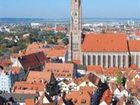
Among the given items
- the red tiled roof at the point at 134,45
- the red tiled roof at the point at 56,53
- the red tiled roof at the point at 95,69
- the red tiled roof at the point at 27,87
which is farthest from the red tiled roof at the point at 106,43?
the red tiled roof at the point at 27,87

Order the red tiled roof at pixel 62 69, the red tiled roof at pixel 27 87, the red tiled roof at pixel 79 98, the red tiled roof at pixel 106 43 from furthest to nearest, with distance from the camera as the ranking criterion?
the red tiled roof at pixel 106 43 < the red tiled roof at pixel 62 69 < the red tiled roof at pixel 27 87 < the red tiled roof at pixel 79 98

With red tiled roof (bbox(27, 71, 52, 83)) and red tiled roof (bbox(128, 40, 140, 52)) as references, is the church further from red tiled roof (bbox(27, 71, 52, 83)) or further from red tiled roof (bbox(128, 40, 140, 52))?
red tiled roof (bbox(27, 71, 52, 83))

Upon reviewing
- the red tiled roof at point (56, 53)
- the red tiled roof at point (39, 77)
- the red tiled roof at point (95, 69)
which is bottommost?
the red tiled roof at point (56, 53)

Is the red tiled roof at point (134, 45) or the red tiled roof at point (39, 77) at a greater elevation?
the red tiled roof at point (134, 45)

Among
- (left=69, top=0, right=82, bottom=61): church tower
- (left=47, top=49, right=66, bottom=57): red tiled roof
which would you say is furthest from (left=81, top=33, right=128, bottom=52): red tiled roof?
(left=47, top=49, right=66, bottom=57): red tiled roof

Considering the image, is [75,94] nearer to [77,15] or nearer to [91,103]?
[91,103]

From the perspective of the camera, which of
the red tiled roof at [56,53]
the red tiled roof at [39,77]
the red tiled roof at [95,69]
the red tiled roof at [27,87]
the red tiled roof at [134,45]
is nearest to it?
the red tiled roof at [27,87]

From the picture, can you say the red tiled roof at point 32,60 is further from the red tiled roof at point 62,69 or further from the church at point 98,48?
the church at point 98,48

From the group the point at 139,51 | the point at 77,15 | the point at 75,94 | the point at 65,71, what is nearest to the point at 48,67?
the point at 65,71
